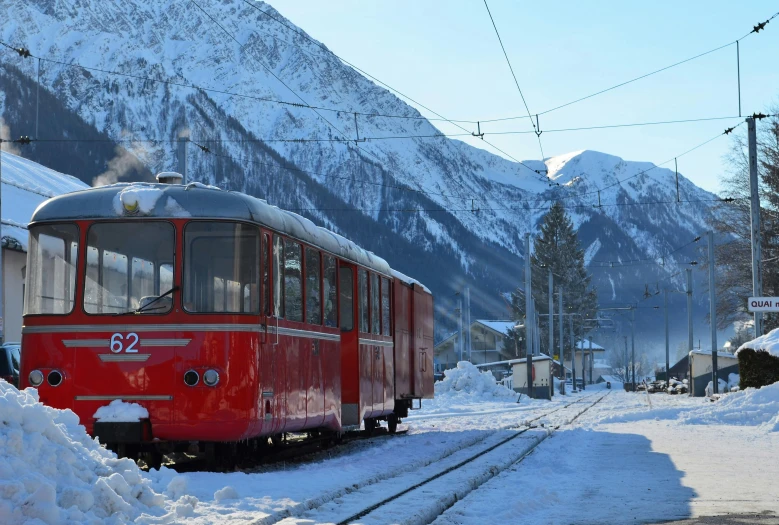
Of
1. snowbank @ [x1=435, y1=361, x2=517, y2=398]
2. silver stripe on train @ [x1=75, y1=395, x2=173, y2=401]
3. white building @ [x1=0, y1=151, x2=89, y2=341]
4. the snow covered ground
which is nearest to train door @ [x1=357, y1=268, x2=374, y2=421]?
the snow covered ground

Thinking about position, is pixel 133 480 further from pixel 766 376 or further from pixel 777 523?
pixel 766 376

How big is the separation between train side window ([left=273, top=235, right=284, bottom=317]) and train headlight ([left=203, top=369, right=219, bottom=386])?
125 centimetres

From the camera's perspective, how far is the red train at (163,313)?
39.3ft

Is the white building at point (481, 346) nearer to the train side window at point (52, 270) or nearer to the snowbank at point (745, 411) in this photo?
the snowbank at point (745, 411)

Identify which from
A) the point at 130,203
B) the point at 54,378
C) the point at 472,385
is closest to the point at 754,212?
the point at 472,385

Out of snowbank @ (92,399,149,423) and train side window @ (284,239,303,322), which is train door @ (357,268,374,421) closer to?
train side window @ (284,239,303,322)

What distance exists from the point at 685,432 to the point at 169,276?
12.6 metres

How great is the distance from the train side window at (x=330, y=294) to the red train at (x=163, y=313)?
200 cm

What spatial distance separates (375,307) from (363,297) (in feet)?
3.28

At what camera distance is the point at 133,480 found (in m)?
9.07

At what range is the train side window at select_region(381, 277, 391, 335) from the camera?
1945 centimetres

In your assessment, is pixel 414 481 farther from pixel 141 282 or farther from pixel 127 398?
pixel 141 282

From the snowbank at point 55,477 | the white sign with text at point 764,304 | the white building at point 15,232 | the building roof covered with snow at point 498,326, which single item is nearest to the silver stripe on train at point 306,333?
the snowbank at point 55,477

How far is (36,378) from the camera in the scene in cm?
1227
